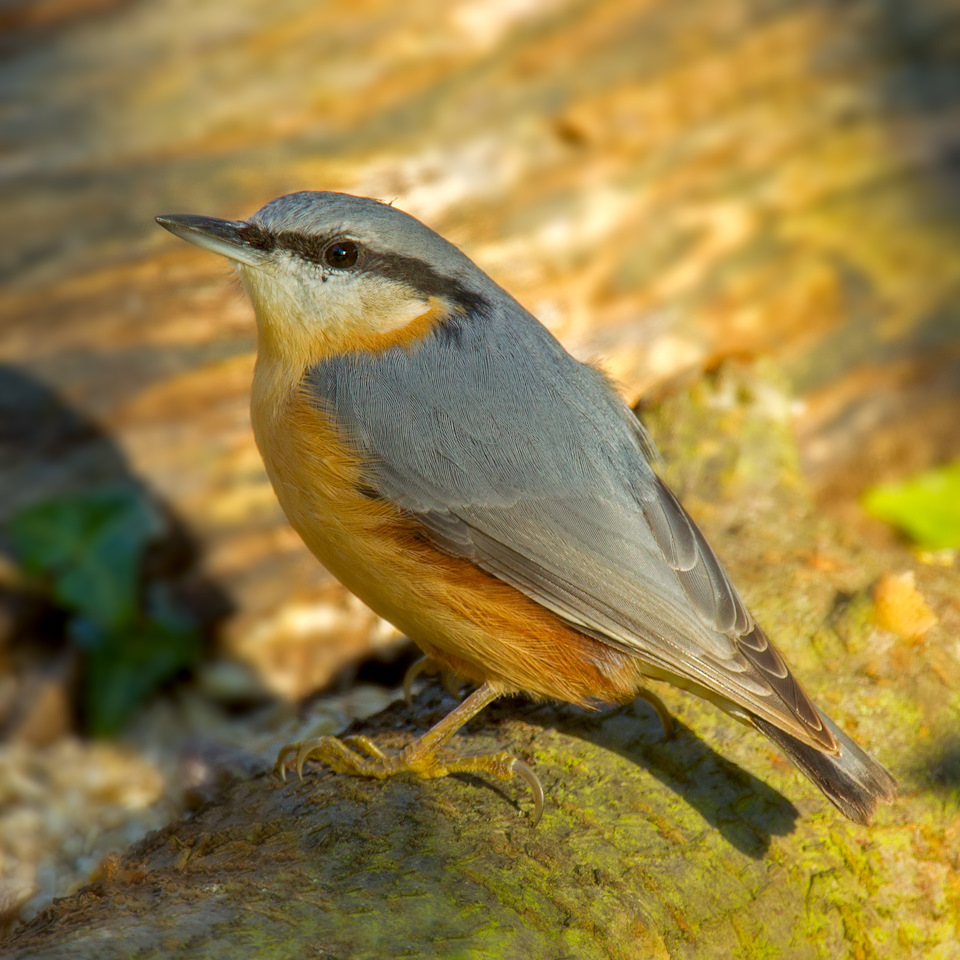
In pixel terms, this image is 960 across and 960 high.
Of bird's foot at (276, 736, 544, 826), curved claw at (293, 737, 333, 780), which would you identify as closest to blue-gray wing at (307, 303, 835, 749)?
bird's foot at (276, 736, 544, 826)

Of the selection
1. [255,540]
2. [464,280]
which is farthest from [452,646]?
[255,540]

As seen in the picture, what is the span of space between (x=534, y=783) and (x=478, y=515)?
0.68 m

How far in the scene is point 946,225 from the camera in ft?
18.2

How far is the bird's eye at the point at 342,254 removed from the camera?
9.84 ft

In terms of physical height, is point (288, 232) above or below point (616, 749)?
above

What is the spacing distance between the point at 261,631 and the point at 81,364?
1.45 metres

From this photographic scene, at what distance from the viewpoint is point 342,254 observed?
9.87 feet

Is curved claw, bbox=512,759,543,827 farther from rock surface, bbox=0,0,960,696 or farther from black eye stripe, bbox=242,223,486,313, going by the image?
rock surface, bbox=0,0,960,696

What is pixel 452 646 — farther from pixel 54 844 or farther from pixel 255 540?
pixel 255 540

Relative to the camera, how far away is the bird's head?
2977 mm

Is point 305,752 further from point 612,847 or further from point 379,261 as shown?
point 379,261

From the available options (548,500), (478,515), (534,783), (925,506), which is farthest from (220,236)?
(925,506)

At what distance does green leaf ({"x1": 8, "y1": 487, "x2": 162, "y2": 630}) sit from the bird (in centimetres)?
185

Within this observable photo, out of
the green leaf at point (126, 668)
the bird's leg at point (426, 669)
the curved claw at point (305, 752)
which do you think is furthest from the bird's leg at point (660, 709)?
the green leaf at point (126, 668)
